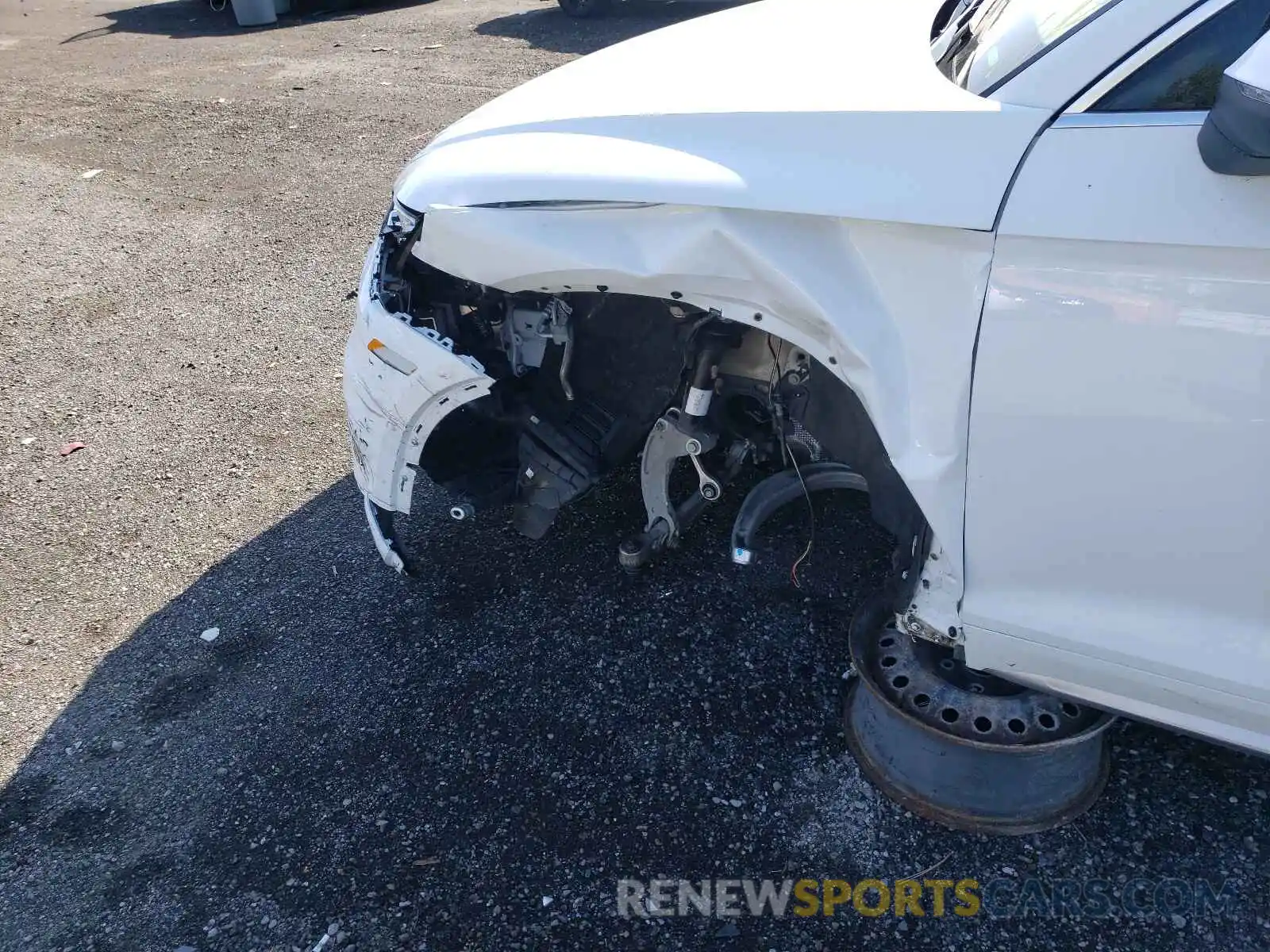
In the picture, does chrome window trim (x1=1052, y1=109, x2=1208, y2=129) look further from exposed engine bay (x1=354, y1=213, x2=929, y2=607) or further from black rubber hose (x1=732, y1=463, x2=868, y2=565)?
black rubber hose (x1=732, y1=463, x2=868, y2=565)

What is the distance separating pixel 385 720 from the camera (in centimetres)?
267

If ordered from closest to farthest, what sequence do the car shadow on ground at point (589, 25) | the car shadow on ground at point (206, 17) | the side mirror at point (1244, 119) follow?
the side mirror at point (1244, 119) → the car shadow on ground at point (589, 25) → the car shadow on ground at point (206, 17)

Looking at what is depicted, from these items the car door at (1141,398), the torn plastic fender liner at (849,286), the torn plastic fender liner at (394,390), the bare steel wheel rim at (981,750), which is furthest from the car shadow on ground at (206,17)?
the car door at (1141,398)

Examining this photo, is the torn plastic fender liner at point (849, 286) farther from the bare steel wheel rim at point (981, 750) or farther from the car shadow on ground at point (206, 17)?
the car shadow on ground at point (206, 17)

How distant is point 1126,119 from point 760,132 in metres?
0.68

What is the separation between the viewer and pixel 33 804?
2.52 metres

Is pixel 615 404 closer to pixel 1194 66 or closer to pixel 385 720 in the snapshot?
pixel 385 720

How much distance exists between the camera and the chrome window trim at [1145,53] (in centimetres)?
164

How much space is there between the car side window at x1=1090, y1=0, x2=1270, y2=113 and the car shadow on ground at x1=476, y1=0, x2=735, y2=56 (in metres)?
7.66

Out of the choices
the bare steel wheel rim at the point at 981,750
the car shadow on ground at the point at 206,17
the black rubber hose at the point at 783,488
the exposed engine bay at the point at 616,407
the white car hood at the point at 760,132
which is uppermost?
the white car hood at the point at 760,132

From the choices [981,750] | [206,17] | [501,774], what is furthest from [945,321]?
[206,17]

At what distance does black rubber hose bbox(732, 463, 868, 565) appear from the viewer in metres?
2.71

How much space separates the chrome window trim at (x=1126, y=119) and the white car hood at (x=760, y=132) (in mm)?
46

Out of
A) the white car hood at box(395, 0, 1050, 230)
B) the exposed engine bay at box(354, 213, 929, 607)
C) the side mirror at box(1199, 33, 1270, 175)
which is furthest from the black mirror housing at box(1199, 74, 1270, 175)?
the exposed engine bay at box(354, 213, 929, 607)
